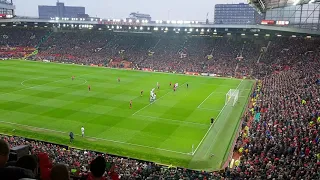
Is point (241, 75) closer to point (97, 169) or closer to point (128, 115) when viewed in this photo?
point (128, 115)

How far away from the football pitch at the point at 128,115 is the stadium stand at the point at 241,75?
224cm

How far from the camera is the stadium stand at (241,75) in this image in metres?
18.5

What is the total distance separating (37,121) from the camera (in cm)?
3094

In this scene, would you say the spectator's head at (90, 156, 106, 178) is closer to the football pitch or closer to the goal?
the football pitch

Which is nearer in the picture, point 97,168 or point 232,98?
point 97,168

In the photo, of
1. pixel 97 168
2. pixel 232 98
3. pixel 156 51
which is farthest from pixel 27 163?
pixel 156 51

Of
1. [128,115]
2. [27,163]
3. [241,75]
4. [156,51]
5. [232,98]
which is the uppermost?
[27,163]

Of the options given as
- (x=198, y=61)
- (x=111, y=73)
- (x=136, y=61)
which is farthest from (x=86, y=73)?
(x=198, y=61)

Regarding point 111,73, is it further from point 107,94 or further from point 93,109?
point 93,109

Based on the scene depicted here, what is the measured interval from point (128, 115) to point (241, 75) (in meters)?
35.8

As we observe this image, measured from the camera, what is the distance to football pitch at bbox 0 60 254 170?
25.8 meters

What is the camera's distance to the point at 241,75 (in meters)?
62.8

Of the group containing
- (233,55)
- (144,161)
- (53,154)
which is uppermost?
(233,55)

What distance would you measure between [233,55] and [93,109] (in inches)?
1813
